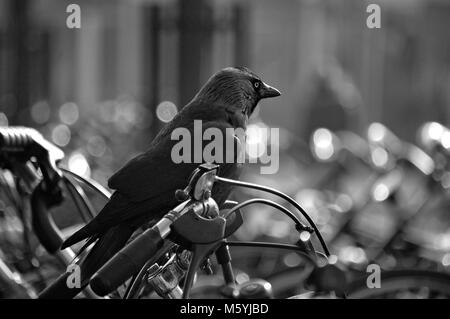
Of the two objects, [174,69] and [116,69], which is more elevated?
[174,69]

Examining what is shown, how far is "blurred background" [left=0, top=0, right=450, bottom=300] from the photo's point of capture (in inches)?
231

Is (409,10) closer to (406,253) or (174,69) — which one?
(174,69)

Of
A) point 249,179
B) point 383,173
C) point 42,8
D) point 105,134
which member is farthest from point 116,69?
point 383,173

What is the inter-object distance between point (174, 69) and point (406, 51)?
16249 mm

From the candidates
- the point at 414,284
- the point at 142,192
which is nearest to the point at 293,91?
the point at 414,284

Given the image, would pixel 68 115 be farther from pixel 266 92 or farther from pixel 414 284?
pixel 266 92

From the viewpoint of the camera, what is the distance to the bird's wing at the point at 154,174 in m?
2.52

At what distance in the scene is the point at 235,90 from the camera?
300cm

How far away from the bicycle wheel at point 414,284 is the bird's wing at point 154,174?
3.61ft

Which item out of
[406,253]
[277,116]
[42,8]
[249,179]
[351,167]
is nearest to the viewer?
[406,253]

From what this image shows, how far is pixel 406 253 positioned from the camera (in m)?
5.26

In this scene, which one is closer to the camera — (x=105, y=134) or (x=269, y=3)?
(x=105, y=134)

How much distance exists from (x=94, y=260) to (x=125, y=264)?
50 cm

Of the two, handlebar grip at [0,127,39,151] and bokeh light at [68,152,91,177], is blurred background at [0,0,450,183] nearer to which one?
bokeh light at [68,152,91,177]
